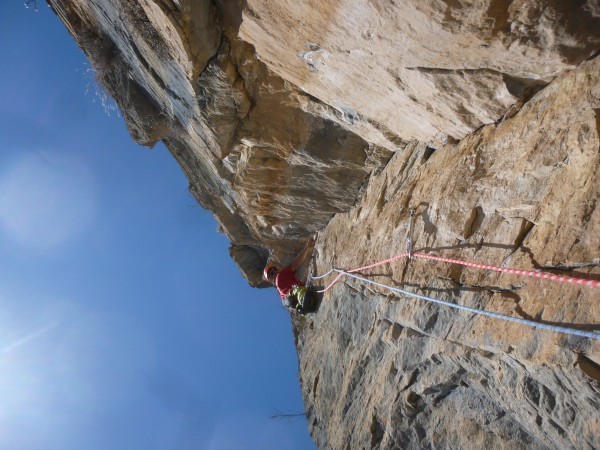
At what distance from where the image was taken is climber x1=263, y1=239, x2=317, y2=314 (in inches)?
276

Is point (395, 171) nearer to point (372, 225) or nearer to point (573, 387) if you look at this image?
point (372, 225)

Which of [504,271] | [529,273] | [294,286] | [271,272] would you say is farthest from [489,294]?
[271,272]

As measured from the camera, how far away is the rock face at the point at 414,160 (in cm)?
246

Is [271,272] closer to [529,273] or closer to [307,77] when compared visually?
[307,77]

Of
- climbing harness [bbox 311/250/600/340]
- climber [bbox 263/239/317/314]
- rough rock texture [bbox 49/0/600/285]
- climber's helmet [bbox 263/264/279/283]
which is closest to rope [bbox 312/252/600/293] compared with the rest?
climbing harness [bbox 311/250/600/340]

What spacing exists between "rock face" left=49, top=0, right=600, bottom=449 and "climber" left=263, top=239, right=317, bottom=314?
20.2 inches

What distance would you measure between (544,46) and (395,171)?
258 cm

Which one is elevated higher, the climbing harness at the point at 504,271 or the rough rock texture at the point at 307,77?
Answer: the rough rock texture at the point at 307,77

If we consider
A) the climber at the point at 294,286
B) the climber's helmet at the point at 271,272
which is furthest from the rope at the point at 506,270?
the climber's helmet at the point at 271,272

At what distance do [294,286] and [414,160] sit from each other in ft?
11.9

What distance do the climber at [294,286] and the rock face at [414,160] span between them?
1.68 feet

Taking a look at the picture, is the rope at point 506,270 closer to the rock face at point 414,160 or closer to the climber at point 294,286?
the rock face at point 414,160

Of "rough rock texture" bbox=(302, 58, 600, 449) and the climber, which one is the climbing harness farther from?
the climber

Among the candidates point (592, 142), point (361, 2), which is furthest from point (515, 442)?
point (361, 2)
